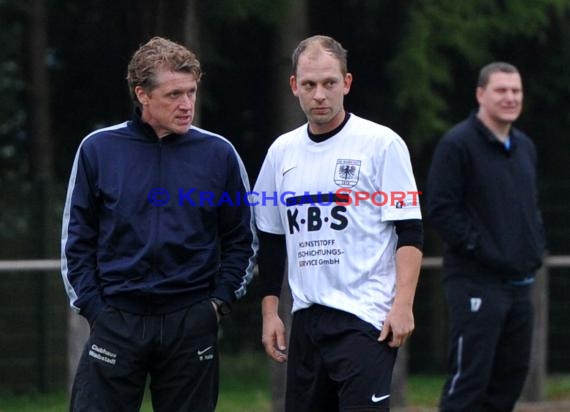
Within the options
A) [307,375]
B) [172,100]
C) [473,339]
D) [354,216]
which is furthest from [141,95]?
[473,339]

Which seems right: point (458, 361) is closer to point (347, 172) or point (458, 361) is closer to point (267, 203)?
point (267, 203)

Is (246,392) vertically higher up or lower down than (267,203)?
lower down

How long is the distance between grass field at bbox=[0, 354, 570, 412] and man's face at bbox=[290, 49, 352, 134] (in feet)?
14.0

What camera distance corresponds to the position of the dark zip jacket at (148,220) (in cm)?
552

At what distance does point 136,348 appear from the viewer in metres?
5.50

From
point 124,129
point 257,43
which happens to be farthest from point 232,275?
point 257,43

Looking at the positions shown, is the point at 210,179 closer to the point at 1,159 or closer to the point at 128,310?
the point at 128,310

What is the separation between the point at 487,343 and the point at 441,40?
382 cm

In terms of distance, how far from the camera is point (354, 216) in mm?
5656

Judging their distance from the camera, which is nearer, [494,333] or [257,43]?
[494,333]

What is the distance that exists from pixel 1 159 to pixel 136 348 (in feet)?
25.2

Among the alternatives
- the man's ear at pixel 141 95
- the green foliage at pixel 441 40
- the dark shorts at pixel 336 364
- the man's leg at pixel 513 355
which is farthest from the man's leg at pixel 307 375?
the green foliage at pixel 441 40

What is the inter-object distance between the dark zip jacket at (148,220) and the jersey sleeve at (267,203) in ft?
0.72

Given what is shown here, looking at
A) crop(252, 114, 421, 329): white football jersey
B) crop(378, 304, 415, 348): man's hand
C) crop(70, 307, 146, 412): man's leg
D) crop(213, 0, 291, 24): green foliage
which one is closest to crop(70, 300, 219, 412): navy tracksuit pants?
crop(70, 307, 146, 412): man's leg
